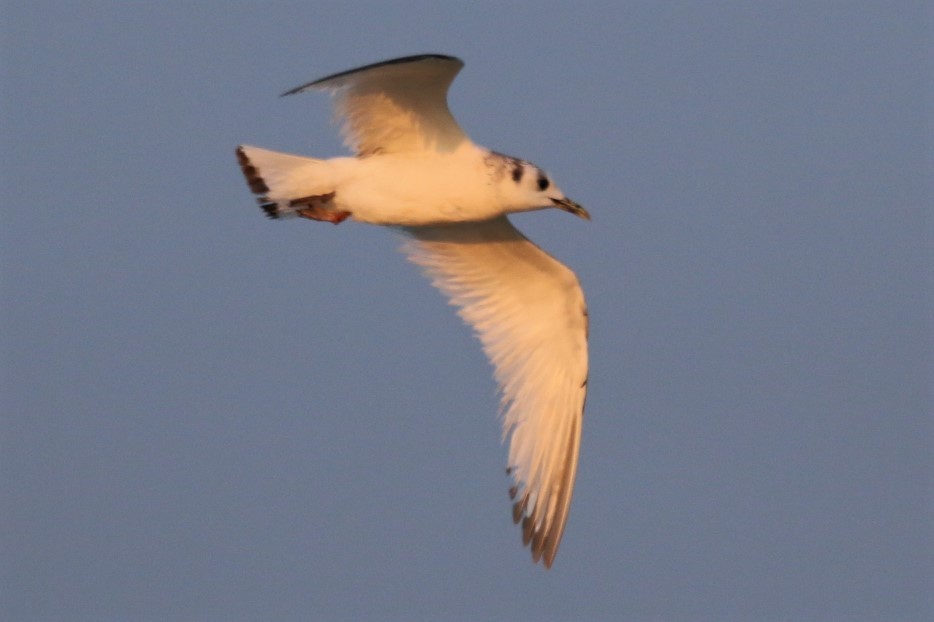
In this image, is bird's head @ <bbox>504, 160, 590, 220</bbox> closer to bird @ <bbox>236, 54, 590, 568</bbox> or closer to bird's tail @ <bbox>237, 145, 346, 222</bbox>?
bird @ <bbox>236, 54, 590, 568</bbox>

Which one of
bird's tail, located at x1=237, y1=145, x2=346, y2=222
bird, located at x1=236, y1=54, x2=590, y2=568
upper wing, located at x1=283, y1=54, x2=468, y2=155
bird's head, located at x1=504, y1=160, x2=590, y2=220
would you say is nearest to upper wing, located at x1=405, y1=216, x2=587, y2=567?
bird, located at x1=236, y1=54, x2=590, y2=568

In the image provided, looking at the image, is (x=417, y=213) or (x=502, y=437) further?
(x=502, y=437)

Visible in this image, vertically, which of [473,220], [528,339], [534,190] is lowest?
[528,339]

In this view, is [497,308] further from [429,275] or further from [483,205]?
[483,205]

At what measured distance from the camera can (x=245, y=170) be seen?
10188 mm

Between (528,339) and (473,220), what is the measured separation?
117cm

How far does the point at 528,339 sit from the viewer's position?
11.0 m

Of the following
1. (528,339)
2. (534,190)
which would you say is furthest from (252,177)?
(528,339)

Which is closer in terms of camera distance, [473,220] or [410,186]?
[410,186]

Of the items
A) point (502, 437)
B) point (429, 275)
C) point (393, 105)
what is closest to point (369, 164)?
point (393, 105)

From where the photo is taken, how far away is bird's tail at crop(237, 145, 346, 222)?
33.1ft

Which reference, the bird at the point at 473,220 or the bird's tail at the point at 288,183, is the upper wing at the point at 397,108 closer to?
the bird at the point at 473,220

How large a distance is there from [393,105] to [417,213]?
633 mm

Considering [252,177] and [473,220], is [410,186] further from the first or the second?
[252,177]
